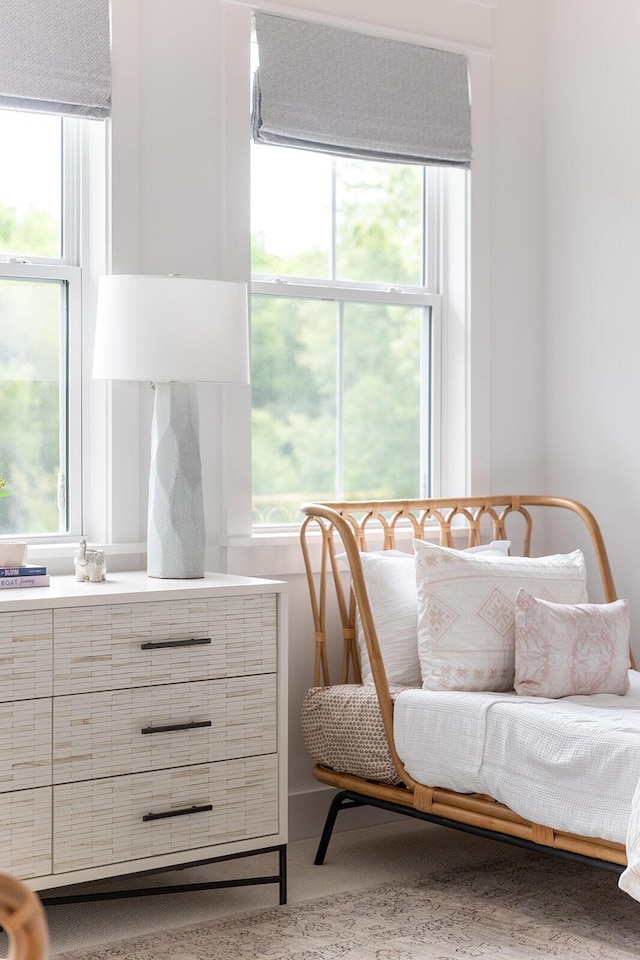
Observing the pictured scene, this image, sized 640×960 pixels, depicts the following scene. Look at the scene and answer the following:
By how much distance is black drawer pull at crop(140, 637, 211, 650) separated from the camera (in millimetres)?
2424

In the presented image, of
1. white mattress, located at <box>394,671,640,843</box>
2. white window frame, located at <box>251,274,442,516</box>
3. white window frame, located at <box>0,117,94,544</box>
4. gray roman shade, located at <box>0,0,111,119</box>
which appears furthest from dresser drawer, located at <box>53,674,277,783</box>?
gray roman shade, located at <box>0,0,111,119</box>

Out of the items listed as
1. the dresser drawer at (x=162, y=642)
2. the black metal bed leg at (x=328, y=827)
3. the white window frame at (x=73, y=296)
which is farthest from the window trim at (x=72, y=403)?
the black metal bed leg at (x=328, y=827)

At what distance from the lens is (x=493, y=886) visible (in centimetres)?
273

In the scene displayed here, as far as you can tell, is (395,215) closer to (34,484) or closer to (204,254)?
(204,254)

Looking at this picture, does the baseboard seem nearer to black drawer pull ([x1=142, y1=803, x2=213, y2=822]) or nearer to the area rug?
the area rug

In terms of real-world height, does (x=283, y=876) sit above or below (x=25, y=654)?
below

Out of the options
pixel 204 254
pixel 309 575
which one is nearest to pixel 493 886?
pixel 309 575

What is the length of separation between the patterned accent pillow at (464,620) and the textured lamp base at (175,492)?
0.57 m

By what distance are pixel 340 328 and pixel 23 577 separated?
4.36ft

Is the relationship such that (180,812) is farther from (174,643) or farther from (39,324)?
(39,324)

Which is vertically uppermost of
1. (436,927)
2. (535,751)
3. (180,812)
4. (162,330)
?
(162,330)

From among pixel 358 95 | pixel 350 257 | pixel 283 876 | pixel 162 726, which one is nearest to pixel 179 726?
pixel 162 726

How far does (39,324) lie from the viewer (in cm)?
292

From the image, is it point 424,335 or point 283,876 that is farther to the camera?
point 424,335
